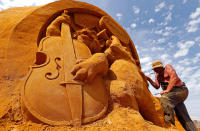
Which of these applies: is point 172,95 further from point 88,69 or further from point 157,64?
point 88,69

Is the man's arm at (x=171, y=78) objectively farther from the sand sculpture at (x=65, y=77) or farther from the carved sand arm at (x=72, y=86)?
the carved sand arm at (x=72, y=86)

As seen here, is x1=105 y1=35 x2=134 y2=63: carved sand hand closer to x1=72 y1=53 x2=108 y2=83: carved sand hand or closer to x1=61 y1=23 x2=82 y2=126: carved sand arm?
x1=72 y1=53 x2=108 y2=83: carved sand hand

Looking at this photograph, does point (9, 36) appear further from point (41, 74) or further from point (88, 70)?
point (88, 70)

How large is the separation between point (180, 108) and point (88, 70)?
108 inches

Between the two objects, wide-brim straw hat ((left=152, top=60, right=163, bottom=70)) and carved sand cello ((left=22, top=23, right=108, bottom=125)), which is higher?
wide-brim straw hat ((left=152, top=60, right=163, bottom=70))

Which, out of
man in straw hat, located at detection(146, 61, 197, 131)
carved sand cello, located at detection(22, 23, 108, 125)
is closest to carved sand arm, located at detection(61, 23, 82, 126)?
carved sand cello, located at detection(22, 23, 108, 125)

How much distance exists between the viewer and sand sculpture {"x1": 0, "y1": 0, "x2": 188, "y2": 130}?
1876mm

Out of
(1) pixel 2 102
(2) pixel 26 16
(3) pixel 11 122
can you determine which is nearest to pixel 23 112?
(3) pixel 11 122

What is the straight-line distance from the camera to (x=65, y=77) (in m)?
2.09

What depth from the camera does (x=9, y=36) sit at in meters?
2.68

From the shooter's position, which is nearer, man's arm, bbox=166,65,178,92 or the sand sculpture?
the sand sculpture

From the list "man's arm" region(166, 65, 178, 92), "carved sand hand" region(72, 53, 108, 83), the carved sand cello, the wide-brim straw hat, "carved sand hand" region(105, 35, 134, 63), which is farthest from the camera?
the wide-brim straw hat

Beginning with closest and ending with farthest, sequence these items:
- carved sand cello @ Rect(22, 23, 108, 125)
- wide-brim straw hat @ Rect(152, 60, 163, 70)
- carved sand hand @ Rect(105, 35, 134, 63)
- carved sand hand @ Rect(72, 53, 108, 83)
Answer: carved sand cello @ Rect(22, 23, 108, 125) < carved sand hand @ Rect(72, 53, 108, 83) < carved sand hand @ Rect(105, 35, 134, 63) < wide-brim straw hat @ Rect(152, 60, 163, 70)

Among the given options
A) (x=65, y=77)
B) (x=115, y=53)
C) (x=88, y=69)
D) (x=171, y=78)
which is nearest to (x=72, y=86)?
(x=65, y=77)
